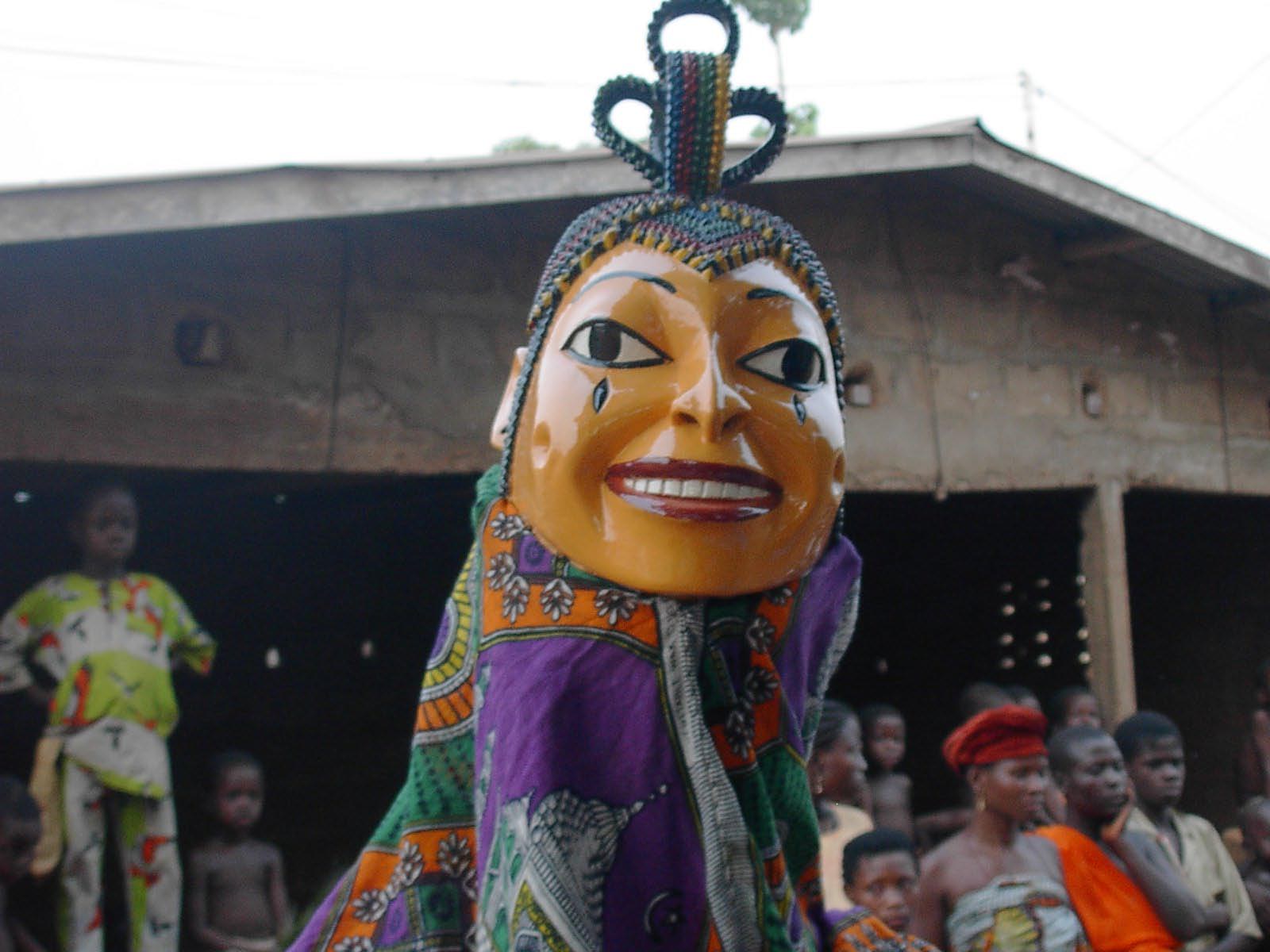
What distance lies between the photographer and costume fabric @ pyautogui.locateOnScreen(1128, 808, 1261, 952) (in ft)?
14.0

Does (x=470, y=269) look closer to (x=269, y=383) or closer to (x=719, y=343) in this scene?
(x=269, y=383)

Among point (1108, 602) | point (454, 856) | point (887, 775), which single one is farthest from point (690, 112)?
point (1108, 602)

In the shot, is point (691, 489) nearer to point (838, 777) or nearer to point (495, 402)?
point (838, 777)

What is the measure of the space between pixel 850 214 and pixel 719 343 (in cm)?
391

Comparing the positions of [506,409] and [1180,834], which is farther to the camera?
[1180,834]

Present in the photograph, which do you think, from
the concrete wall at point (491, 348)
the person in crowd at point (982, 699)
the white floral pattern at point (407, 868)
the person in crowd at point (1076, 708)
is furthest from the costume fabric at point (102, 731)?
the person in crowd at point (1076, 708)

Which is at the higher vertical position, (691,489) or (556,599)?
(691,489)

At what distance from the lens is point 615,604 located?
1.61 metres

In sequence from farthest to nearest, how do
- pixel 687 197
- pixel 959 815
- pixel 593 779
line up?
1. pixel 959 815
2. pixel 687 197
3. pixel 593 779

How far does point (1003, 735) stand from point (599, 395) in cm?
269

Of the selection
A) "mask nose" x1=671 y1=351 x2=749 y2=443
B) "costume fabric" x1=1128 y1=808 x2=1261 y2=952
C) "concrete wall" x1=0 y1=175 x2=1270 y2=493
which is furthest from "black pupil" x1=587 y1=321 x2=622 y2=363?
"costume fabric" x1=1128 y1=808 x2=1261 y2=952

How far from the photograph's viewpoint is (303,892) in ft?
21.3

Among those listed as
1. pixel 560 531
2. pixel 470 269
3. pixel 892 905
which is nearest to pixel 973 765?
pixel 892 905

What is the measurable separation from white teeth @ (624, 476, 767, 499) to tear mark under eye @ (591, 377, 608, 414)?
0.33 feet
